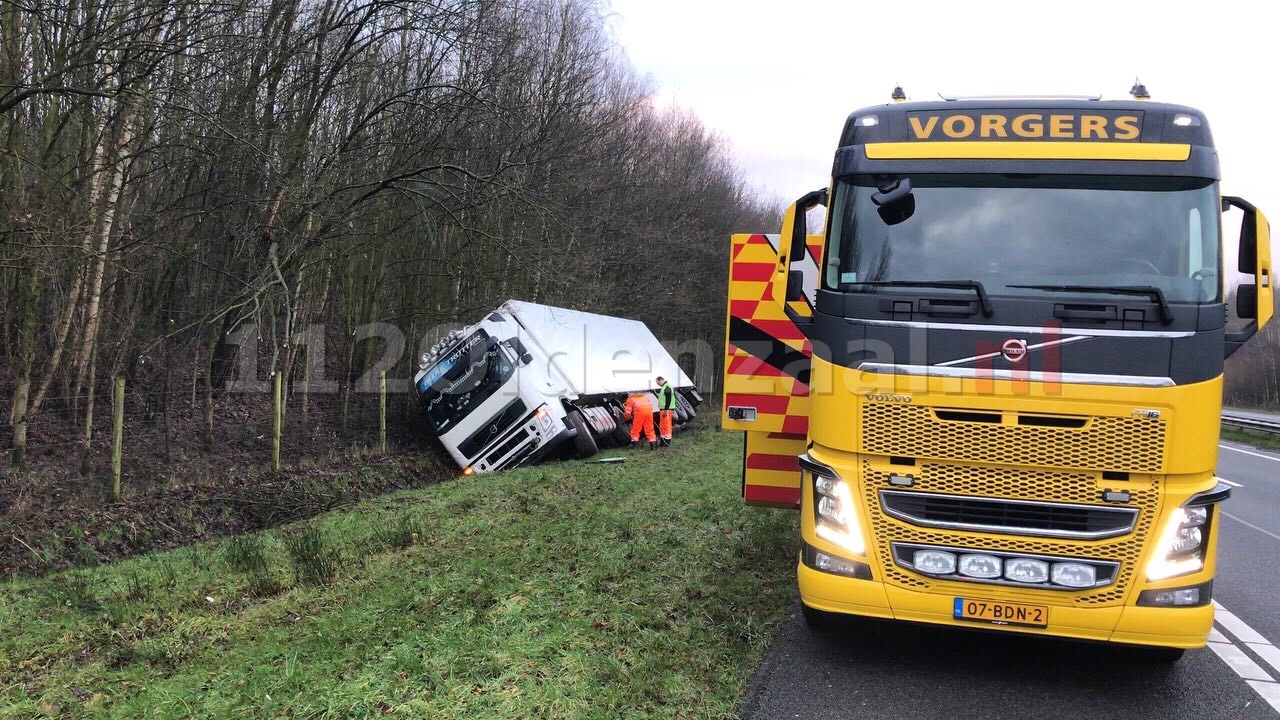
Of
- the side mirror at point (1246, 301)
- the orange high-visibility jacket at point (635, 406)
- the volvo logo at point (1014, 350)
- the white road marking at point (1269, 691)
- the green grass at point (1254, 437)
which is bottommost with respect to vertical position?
the green grass at point (1254, 437)

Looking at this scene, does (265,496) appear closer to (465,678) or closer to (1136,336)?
(465,678)

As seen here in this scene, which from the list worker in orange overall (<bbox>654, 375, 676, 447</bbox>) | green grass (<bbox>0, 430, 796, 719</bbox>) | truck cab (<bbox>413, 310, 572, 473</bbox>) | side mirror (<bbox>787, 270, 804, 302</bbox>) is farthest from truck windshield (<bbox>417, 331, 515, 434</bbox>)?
side mirror (<bbox>787, 270, 804, 302</bbox>)

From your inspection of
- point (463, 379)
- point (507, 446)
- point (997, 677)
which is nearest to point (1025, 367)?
point (997, 677)

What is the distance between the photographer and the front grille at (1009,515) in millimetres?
4027

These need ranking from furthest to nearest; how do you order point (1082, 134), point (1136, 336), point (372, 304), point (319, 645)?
point (372, 304) → point (319, 645) → point (1082, 134) → point (1136, 336)

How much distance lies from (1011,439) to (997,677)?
4.66 feet

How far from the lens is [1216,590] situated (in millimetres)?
6445

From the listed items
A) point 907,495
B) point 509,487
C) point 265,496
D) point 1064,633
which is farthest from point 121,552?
point 1064,633

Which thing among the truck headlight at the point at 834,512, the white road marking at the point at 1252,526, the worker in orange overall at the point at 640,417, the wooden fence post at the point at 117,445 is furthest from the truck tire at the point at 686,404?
the truck headlight at the point at 834,512

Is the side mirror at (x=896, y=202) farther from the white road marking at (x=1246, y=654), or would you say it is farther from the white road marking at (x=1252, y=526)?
the white road marking at (x=1252, y=526)

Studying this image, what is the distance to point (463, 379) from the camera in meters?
13.9

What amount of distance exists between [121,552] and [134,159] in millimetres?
5192

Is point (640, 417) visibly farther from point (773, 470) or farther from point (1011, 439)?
point (1011, 439)

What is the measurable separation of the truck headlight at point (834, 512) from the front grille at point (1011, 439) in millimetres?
254
